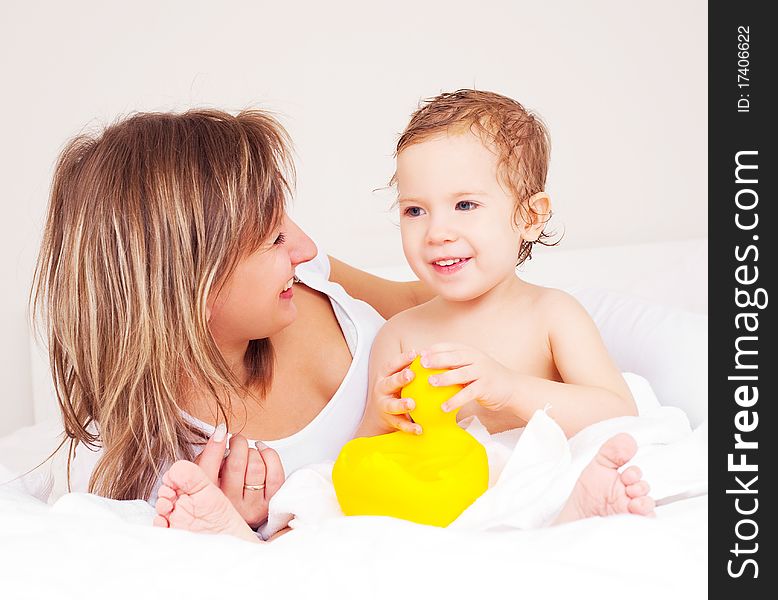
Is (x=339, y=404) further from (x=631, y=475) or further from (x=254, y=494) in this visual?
(x=631, y=475)

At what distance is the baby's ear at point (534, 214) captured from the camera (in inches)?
53.5

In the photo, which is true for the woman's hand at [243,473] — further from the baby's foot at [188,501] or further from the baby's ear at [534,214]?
the baby's ear at [534,214]

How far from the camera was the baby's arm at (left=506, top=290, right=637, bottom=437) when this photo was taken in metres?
1.22

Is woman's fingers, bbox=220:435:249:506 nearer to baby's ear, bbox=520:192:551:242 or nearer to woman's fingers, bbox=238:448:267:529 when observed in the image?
woman's fingers, bbox=238:448:267:529

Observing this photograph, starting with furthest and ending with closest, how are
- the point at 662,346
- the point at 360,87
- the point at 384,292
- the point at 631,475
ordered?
the point at 360,87, the point at 384,292, the point at 662,346, the point at 631,475

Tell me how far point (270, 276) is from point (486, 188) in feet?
1.08

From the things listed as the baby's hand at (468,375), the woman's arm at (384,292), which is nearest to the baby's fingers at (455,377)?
the baby's hand at (468,375)

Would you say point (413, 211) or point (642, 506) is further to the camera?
point (413, 211)

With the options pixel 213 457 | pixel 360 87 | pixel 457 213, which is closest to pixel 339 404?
pixel 213 457

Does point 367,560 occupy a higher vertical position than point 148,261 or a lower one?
lower

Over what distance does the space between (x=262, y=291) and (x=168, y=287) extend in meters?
0.13

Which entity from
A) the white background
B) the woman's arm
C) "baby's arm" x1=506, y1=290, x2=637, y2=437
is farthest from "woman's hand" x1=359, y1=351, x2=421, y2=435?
the white background

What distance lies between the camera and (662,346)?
165 centimetres
